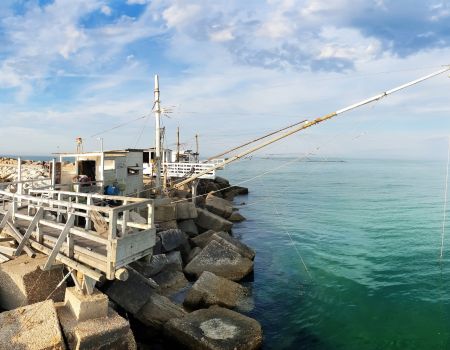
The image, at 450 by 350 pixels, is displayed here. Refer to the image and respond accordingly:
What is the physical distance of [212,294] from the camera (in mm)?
12812

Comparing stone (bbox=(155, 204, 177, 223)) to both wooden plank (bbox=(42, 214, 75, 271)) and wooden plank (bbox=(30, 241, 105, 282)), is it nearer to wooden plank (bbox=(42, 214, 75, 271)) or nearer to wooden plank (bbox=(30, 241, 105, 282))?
wooden plank (bbox=(30, 241, 105, 282))

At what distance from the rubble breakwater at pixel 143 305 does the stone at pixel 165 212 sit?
106 inches

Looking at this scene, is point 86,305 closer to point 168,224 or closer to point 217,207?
point 168,224

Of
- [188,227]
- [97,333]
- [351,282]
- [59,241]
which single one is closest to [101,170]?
[188,227]

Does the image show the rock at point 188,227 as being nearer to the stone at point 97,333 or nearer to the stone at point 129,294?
the stone at point 129,294

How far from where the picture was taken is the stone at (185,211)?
68.6 feet

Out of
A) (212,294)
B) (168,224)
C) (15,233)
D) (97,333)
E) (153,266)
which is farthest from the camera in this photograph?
(168,224)

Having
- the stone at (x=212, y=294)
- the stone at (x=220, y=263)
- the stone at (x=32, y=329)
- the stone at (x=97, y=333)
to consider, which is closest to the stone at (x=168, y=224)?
the stone at (x=220, y=263)

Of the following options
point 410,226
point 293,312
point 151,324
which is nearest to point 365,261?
point 293,312

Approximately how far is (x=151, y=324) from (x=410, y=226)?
956 inches

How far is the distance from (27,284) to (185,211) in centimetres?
1196

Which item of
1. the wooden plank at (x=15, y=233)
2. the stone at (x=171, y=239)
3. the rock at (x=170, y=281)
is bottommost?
the rock at (x=170, y=281)

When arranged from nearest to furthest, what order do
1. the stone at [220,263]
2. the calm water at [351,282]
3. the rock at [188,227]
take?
the calm water at [351,282]
the stone at [220,263]
the rock at [188,227]

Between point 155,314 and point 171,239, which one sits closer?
point 155,314
